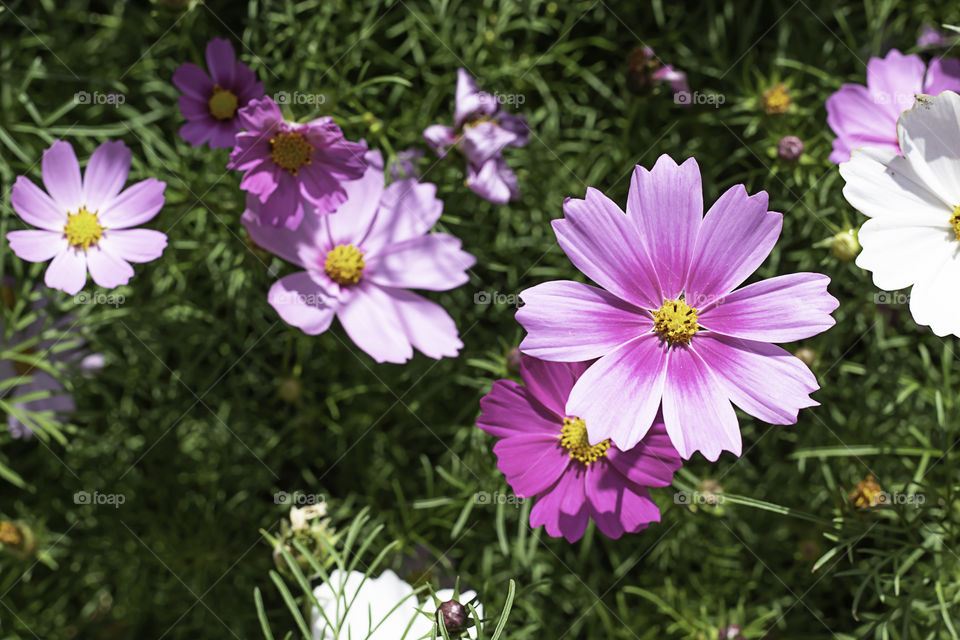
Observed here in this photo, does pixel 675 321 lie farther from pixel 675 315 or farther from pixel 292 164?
pixel 292 164

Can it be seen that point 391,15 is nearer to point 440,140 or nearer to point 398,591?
point 440,140

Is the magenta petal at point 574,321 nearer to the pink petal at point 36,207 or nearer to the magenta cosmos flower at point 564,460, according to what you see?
the magenta cosmos flower at point 564,460

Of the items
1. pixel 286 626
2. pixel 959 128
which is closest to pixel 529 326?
pixel 959 128

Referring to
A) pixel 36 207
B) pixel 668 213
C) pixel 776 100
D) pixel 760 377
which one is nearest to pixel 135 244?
pixel 36 207

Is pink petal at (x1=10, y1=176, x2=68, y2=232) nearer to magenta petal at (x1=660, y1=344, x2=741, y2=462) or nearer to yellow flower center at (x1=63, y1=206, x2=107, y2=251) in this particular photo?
yellow flower center at (x1=63, y1=206, x2=107, y2=251)

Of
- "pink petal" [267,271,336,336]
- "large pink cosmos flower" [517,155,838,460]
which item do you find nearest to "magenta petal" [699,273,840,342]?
"large pink cosmos flower" [517,155,838,460]

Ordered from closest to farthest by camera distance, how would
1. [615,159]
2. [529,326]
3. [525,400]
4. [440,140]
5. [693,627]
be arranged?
[529,326] → [525,400] → [440,140] → [693,627] → [615,159]
